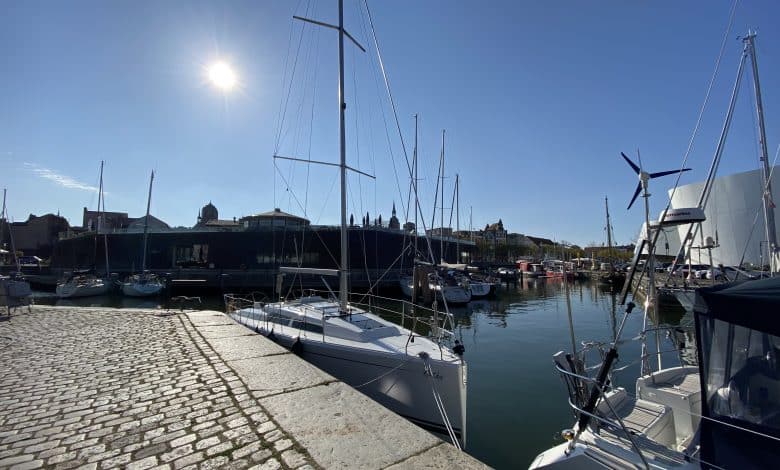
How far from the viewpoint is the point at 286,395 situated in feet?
15.6

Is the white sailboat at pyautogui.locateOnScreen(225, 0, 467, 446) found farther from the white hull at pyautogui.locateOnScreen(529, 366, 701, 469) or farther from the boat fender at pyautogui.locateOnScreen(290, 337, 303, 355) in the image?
the white hull at pyautogui.locateOnScreen(529, 366, 701, 469)

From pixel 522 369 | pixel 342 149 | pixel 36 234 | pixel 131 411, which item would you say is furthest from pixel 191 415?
pixel 36 234

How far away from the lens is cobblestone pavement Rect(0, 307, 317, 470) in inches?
130

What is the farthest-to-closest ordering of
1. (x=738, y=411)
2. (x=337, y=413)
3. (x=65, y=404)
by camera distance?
(x=65, y=404) < (x=337, y=413) < (x=738, y=411)

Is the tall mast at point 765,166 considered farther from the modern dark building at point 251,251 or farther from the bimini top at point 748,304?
the modern dark building at point 251,251

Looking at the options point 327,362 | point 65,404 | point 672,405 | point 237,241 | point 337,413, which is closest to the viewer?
point 337,413

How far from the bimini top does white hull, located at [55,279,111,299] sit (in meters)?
45.3

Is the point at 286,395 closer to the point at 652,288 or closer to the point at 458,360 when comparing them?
the point at 458,360

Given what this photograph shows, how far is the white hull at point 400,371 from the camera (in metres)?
6.97

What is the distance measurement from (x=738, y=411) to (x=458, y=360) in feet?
13.9

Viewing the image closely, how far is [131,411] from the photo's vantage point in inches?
173

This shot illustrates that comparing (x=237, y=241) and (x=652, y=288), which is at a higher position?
(x=237, y=241)

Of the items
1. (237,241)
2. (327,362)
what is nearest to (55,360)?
(327,362)

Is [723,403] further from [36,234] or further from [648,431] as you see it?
[36,234]
